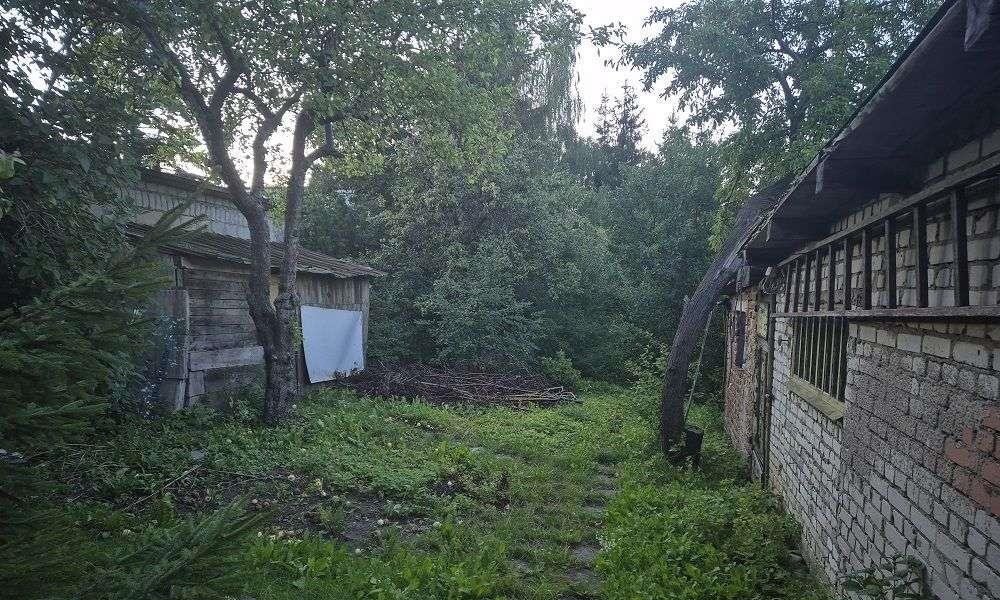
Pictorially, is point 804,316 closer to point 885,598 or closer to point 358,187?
point 885,598

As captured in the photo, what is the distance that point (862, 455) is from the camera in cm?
392

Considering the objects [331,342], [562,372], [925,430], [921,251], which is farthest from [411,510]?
[562,372]

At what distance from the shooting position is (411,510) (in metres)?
6.54

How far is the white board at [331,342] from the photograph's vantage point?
12977 millimetres

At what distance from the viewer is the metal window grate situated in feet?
15.2

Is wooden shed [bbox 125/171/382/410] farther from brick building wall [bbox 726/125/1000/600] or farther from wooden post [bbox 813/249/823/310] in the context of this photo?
brick building wall [bbox 726/125/1000/600]

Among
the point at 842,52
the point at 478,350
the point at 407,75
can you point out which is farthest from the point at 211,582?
the point at 478,350

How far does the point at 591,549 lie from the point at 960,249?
15.0 feet

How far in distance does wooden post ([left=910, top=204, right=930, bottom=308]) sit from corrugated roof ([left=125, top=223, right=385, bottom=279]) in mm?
6504

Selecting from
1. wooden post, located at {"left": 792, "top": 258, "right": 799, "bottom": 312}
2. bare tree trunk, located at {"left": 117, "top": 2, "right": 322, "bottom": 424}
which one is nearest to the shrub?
bare tree trunk, located at {"left": 117, "top": 2, "right": 322, "bottom": 424}

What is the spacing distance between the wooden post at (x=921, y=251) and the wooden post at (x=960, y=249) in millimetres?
360

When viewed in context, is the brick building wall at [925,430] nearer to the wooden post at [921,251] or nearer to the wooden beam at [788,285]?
the wooden post at [921,251]

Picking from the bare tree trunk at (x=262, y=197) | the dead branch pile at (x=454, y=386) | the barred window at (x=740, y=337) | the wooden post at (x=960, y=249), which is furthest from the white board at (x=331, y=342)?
the wooden post at (x=960, y=249)

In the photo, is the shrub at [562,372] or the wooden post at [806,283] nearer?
the wooden post at [806,283]
